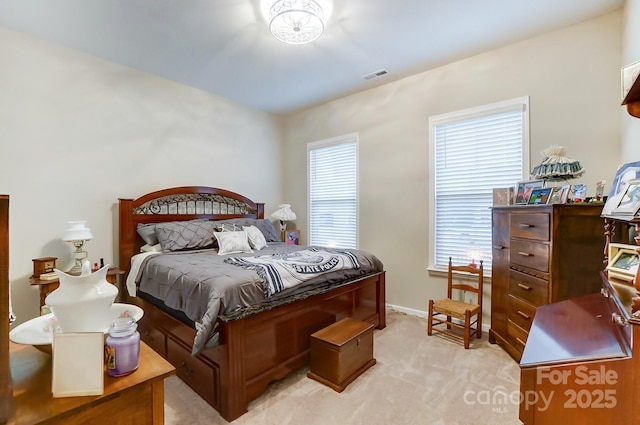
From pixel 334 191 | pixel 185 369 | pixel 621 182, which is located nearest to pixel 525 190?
pixel 621 182

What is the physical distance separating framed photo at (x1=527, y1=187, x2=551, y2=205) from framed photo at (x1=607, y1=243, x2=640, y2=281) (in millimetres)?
999

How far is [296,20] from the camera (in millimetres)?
2303

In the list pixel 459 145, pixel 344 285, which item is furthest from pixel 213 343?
pixel 459 145

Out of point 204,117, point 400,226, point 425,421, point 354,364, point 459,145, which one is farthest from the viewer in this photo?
point 204,117

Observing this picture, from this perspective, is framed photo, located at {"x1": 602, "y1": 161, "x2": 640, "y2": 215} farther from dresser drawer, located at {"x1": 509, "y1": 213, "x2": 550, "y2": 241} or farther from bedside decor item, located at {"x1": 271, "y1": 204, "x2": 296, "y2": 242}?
bedside decor item, located at {"x1": 271, "y1": 204, "x2": 296, "y2": 242}

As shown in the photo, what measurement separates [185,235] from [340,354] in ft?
7.01

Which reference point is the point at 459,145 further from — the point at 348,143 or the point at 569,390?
the point at 569,390

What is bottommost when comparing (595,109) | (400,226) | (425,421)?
(425,421)

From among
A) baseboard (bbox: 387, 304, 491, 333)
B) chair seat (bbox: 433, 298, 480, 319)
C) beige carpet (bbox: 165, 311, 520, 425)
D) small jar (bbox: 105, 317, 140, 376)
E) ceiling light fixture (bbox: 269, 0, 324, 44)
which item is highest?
ceiling light fixture (bbox: 269, 0, 324, 44)

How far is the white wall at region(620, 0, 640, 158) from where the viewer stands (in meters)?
1.97

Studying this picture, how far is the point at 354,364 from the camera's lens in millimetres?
2211

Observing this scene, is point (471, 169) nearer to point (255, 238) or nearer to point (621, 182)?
point (621, 182)

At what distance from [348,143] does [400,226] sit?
1.42m

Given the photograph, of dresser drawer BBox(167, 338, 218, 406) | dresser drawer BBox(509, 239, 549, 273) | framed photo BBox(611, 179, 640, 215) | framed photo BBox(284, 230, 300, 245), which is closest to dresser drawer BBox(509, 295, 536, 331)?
dresser drawer BBox(509, 239, 549, 273)
